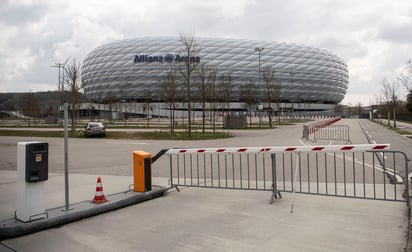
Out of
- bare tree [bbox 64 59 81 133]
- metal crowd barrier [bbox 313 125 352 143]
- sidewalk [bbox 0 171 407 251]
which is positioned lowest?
sidewalk [bbox 0 171 407 251]

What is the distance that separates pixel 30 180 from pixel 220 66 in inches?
4344

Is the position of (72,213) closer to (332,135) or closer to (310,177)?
(310,177)

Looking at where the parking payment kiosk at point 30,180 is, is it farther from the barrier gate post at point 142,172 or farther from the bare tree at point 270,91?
the bare tree at point 270,91

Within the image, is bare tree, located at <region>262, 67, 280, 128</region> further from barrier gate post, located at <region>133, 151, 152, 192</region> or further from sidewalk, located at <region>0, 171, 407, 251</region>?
sidewalk, located at <region>0, 171, 407, 251</region>

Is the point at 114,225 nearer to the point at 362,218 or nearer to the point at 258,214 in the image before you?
the point at 258,214

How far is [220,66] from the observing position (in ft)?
373

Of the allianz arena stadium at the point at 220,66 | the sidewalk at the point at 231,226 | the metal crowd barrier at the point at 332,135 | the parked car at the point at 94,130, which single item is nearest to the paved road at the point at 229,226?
the sidewalk at the point at 231,226

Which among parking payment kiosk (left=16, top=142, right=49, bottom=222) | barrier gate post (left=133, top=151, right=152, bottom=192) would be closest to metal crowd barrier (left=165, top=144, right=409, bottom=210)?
barrier gate post (left=133, top=151, right=152, bottom=192)

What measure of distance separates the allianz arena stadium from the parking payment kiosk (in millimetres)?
98318

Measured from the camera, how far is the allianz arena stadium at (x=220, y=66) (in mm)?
110188

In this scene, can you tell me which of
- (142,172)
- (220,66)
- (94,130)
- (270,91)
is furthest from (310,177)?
(220,66)

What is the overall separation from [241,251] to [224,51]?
115608mm

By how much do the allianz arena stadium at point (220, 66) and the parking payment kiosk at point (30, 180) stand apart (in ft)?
323

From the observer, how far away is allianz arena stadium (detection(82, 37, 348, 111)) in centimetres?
11019
